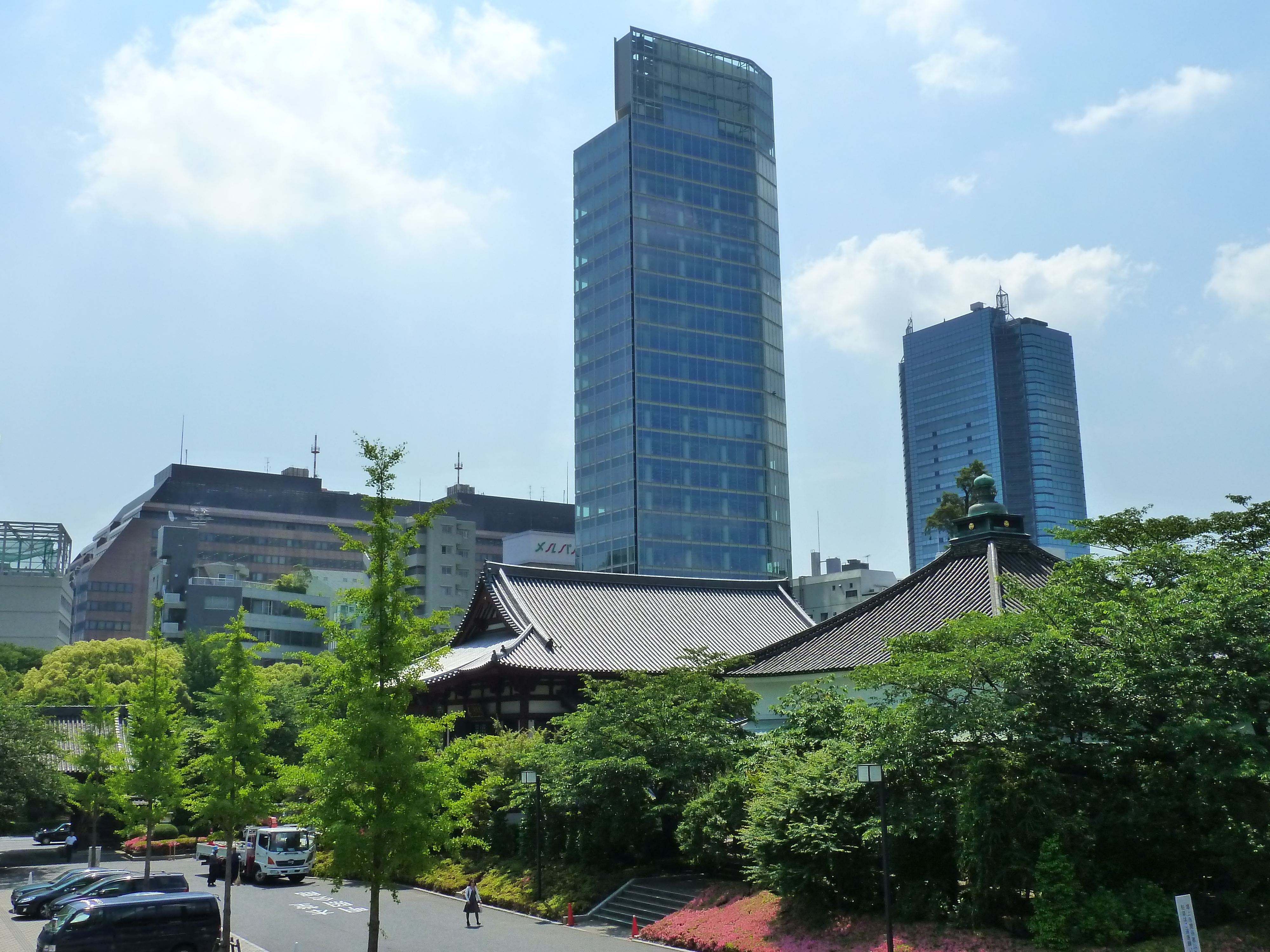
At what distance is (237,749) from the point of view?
30.1 m

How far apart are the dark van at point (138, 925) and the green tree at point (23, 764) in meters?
21.2

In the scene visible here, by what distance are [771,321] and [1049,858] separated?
98.5 metres

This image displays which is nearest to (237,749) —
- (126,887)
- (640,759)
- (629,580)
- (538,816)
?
(126,887)

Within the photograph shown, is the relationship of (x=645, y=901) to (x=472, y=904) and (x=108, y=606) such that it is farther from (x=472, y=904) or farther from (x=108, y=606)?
(x=108, y=606)

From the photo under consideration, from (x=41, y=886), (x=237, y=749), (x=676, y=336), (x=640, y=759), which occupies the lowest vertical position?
(x=41, y=886)

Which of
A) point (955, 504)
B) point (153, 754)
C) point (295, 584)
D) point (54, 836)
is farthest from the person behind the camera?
point (295, 584)

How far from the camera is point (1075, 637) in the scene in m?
23.2

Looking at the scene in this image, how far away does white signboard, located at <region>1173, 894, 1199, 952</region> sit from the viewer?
16.2m

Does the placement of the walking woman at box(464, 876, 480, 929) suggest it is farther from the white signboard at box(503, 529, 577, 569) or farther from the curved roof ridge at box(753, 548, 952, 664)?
the white signboard at box(503, 529, 577, 569)

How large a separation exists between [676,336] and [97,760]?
76069 mm

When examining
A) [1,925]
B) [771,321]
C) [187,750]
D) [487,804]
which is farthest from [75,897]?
[771,321]

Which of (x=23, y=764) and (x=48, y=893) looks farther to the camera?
(x=23, y=764)

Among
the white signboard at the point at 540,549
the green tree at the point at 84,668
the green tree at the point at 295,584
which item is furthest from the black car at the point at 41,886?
the white signboard at the point at 540,549

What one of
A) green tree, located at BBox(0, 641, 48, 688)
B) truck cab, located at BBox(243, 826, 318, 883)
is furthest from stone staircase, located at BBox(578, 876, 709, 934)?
green tree, located at BBox(0, 641, 48, 688)
